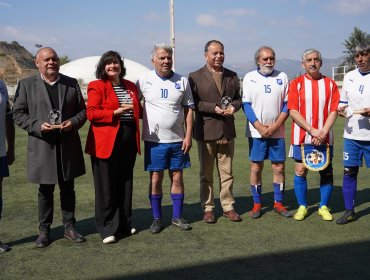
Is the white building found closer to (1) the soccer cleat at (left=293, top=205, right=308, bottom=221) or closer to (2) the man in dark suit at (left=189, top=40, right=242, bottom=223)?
(2) the man in dark suit at (left=189, top=40, right=242, bottom=223)

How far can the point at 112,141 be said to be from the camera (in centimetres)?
427

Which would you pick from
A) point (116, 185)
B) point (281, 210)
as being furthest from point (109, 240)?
point (281, 210)

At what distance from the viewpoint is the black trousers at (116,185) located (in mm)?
4367

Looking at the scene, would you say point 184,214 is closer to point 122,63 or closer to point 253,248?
point 253,248

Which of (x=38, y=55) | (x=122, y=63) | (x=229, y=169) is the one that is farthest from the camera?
(x=229, y=169)

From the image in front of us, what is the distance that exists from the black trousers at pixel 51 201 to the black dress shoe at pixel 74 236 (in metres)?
0.05

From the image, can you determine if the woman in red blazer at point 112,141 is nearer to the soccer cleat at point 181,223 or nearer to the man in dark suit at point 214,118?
the soccer cleat at point 181,223

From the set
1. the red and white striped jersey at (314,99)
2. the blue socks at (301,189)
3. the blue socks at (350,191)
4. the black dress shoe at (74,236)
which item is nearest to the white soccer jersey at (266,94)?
the red and white striped jersey at (314,99)

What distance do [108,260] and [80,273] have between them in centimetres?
34

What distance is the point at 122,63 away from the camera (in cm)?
443

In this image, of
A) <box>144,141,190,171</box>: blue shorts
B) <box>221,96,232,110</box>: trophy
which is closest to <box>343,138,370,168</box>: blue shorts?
<box>221,96,232,110</box>: trophy

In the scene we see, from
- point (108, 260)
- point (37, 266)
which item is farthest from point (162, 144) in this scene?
point (37, 266)

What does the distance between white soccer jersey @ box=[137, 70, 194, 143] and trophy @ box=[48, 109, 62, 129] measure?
0.93 meters

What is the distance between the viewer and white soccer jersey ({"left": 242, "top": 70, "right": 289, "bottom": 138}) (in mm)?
5000
